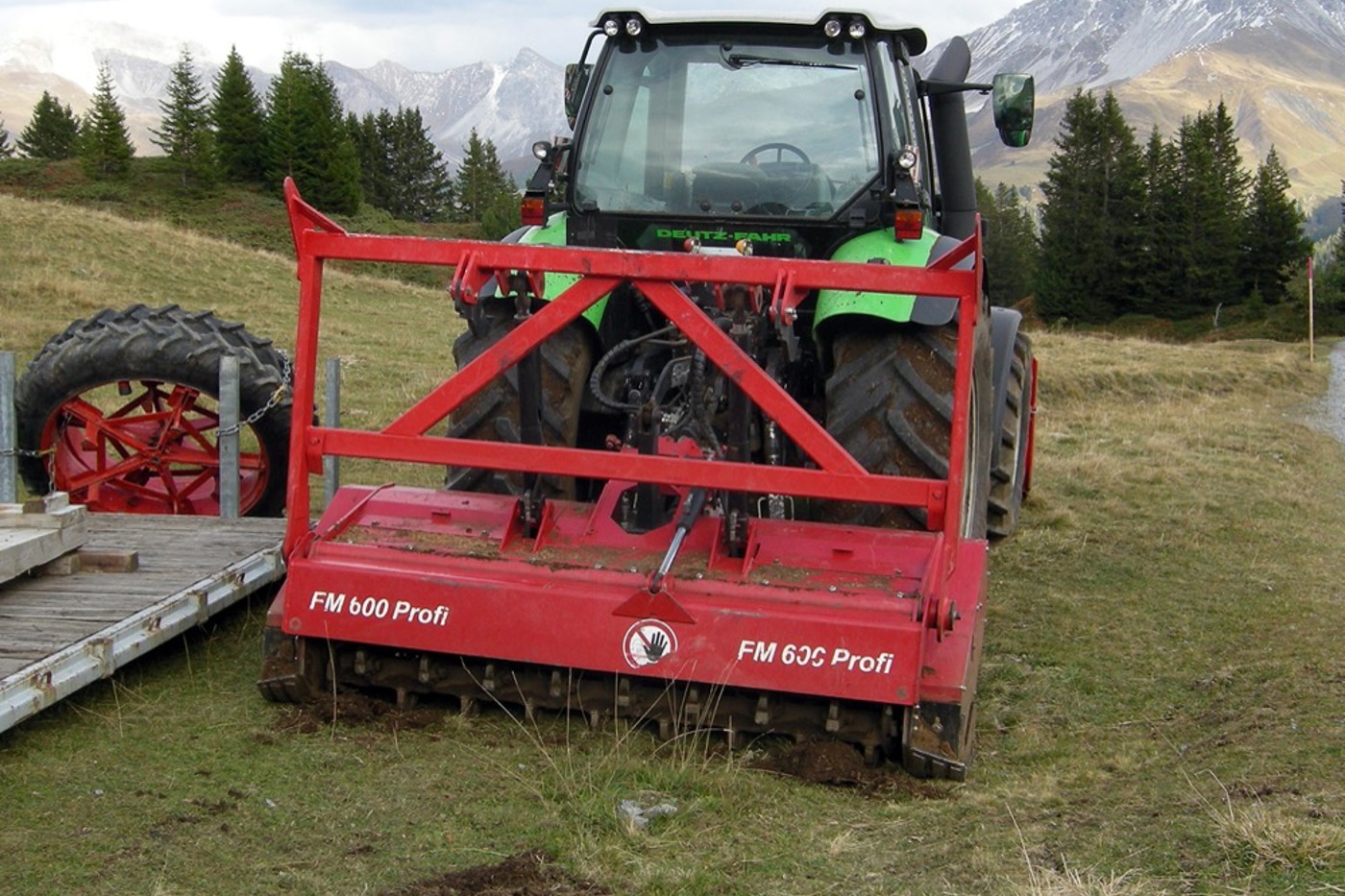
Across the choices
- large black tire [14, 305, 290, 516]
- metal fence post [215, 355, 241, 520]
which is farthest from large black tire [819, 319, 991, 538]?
large black tire [14, 305, 290, 516]

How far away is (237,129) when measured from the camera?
174ft

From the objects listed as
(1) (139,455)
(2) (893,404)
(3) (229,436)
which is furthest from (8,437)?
(2) (893,404)

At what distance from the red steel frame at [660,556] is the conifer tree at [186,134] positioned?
1927 inches

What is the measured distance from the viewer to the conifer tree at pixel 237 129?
52.9m

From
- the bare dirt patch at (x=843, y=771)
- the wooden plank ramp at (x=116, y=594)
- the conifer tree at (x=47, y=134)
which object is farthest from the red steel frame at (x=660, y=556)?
the conifer tree at (x=47, y=134)

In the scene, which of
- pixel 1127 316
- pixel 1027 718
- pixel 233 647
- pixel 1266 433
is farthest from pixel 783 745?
pixel 1127 316

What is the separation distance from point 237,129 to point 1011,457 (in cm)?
5061

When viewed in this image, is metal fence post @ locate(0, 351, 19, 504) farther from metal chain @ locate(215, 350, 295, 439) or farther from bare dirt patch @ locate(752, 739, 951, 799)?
bare dirt patch @ locate(752, 739, 951, 799)

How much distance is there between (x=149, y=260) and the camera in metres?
21.2

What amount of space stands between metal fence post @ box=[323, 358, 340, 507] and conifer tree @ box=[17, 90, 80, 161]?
64073mm

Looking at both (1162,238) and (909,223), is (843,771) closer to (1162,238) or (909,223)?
(909,223)

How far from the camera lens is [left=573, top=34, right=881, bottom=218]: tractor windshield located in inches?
216

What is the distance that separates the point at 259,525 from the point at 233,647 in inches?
42.9

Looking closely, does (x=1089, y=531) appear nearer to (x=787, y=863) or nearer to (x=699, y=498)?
(x=699, y=498)
